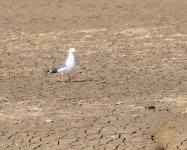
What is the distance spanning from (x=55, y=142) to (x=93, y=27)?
15.4 meters

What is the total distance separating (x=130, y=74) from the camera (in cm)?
1530

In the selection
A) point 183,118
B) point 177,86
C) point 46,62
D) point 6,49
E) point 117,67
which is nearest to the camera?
point 183,118

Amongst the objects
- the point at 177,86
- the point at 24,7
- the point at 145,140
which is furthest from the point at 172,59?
the point at 24,7

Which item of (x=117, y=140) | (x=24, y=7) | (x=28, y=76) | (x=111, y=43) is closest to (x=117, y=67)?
(x=28, y=76)

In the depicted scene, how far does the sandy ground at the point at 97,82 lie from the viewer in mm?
9953

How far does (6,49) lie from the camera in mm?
20375

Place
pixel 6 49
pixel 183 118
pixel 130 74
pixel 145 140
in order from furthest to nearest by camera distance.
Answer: pixel 6 49 → pixel 130 74 → pixel 183 118 → pixel 145 140

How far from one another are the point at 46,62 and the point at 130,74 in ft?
11.5

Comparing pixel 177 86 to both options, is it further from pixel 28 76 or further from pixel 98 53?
pixel 98 53

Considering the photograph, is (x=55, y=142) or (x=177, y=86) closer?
(x=55, y=142)

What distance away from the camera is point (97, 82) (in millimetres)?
14453

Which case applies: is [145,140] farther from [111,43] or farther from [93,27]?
[93,27]

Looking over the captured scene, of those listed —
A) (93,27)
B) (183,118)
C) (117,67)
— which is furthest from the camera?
(93,27)

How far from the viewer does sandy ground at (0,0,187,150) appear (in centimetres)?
995
